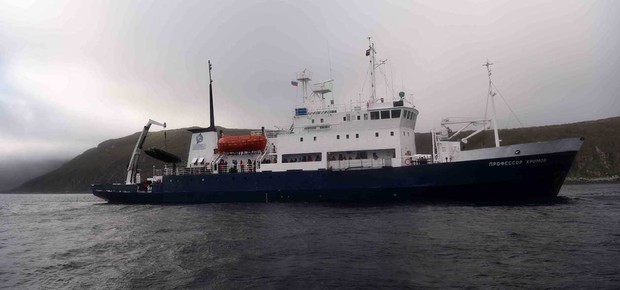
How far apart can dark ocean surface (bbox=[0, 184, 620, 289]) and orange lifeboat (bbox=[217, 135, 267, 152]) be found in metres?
13.7

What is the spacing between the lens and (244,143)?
120 feet

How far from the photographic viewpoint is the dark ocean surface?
34.8 ft

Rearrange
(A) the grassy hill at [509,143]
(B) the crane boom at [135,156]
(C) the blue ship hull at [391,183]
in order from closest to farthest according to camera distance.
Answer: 1. (C) the blue ship hull at [391,183]
2. (B) the crane boom at [135,156]
3. (A) the grassy hill at [509,143]

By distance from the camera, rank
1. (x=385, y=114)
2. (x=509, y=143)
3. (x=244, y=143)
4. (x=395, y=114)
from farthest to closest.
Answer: (x=509, y=143) → (x=244, y=143) → (x=385, y=114) → (x=395, y=114)

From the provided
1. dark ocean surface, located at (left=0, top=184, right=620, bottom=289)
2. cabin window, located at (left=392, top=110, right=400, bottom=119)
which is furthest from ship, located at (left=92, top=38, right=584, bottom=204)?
dark ocean surface, located at (left=0, top=184, right=620, bottom=289)

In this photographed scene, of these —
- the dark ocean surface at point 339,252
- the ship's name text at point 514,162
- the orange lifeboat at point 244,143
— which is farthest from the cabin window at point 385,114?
the orange lifeboat at point 244,143

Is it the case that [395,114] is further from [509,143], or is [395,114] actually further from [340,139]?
[509,143]

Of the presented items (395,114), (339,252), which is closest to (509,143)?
(395,114)

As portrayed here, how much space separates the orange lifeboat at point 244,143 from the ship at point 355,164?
9 centimetres

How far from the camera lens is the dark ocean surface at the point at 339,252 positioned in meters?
10.6

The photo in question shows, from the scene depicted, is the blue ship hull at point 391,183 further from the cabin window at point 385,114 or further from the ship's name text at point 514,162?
the cabin window at point 385,114

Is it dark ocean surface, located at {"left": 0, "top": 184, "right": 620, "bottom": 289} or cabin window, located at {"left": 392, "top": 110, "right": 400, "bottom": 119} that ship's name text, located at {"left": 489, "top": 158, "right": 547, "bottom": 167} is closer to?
dark ocean surface, located at {"left": 0, "top": 184, "right": 620, "bottom": 289}

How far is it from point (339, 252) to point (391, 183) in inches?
624

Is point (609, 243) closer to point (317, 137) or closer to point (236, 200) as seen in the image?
point (317, 137)
